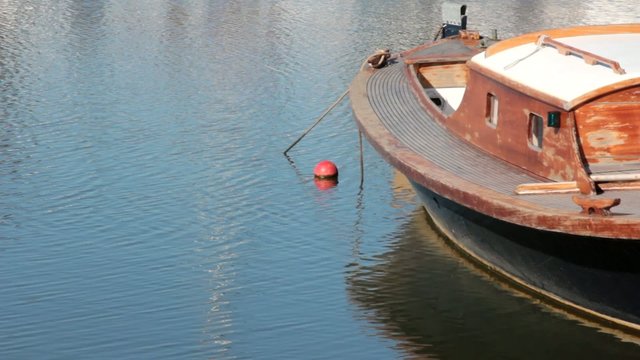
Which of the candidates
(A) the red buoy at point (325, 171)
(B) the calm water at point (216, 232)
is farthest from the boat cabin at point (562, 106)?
(A) the red buoy at point (325, 171)

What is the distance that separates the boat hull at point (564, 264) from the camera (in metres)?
16.6

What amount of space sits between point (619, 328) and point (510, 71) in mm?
4843

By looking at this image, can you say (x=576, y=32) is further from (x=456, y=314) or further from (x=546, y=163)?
(x=456, y=314)

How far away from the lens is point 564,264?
17625 millimetres

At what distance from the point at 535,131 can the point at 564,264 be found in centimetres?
278

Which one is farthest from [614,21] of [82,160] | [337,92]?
[82,160]

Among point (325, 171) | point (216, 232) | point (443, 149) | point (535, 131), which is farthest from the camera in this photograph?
point (325, 171)

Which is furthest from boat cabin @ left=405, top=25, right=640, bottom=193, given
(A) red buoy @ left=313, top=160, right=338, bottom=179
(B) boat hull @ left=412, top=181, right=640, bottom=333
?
(A) red buoy @ left=313, top=160, right=338, bottom=179

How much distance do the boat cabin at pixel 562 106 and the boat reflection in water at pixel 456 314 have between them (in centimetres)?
214

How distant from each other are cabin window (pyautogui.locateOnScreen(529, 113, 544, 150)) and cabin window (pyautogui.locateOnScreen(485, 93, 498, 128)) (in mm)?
1190

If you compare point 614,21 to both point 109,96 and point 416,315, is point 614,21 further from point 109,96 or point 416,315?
point 416,315

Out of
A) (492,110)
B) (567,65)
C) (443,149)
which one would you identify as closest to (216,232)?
(443,149)

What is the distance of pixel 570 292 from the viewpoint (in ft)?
59.6

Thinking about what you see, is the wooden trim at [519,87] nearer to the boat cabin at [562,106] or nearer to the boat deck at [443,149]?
the boat cabin at [562,106]
